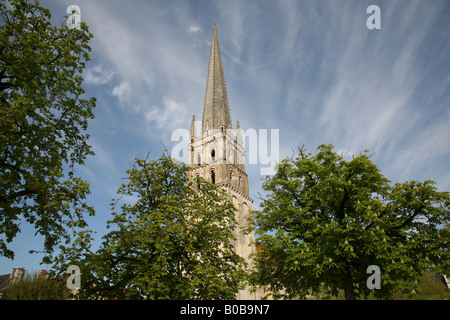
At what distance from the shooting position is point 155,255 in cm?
1368

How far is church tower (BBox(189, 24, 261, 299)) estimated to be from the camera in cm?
4450

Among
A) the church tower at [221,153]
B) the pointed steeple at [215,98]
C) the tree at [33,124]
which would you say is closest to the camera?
the tree at [33,124]

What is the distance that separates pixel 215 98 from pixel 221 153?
47.6ft

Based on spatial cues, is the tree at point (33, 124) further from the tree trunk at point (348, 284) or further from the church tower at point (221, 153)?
the church tower at point (221, 153)

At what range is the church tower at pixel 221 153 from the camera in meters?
44.5

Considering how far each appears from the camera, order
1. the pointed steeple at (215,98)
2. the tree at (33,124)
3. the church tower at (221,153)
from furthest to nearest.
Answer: the pointed steeple at (215,98) < the church tower at (221,153) < the tree at (33,124)

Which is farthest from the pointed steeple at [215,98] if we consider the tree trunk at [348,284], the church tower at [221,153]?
the tree trunk at [348,284]

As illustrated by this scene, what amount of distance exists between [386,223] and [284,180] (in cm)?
538

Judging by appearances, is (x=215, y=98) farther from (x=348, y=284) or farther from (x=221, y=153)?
(x=348, y=284)

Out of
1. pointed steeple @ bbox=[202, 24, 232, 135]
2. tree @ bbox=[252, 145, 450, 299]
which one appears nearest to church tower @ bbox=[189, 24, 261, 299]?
pointed steeple @ bbox=[202, 24, 232, 135]

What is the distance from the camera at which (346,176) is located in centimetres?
1445

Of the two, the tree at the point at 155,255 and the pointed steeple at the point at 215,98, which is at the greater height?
the pointed steeple at the point at 215,98

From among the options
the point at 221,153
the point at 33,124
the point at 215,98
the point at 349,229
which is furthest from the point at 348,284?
the point at 215,98
